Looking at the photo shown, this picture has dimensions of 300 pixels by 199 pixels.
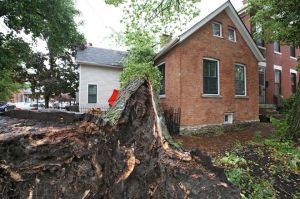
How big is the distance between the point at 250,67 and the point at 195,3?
530 centimetres

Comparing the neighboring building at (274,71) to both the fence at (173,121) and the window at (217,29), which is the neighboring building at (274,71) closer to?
the window at (217,29)

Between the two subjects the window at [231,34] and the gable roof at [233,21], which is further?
the window at [231,34]

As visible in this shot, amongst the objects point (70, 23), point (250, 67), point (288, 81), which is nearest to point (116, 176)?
point (70, 23)

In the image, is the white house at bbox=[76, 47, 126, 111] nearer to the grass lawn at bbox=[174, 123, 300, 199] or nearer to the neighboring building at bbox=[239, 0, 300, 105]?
the neighboring building at bbox=[239, 0, 300, 105]

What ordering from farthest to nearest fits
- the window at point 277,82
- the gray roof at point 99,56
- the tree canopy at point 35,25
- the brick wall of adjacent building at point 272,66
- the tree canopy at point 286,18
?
1. the gray roof at point 99,56
2. the window at point 277,82
3. the brick wall of adjacent building at point 272,66
4. the tree canopy at point 35,25
5. the tree canopy at point 286,18

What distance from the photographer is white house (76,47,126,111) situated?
18141mm

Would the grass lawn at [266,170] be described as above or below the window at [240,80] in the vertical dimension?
below

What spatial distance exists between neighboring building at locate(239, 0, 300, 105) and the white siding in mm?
10299

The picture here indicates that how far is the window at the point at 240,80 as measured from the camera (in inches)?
532

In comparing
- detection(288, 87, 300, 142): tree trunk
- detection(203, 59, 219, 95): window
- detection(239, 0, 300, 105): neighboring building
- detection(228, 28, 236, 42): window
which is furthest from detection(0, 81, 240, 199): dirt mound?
detection(239, 0, 300, 105): neighboring building

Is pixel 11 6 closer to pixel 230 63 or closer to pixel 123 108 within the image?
pixel 123 108

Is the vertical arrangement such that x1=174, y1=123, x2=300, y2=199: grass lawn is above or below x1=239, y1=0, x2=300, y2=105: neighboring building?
below

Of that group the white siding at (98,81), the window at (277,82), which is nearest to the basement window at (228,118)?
the window at (277,82)

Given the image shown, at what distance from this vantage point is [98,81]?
18766 mm
